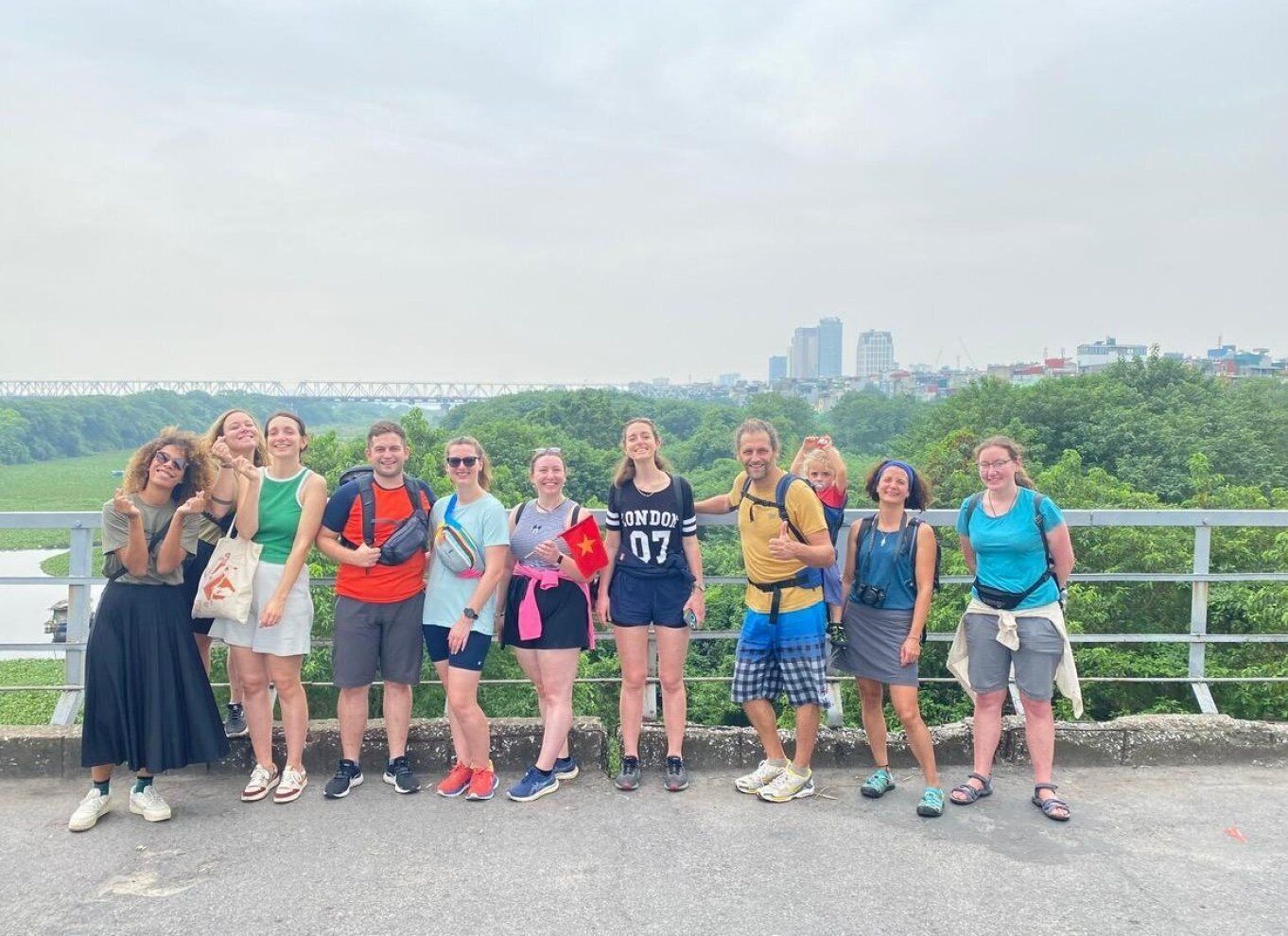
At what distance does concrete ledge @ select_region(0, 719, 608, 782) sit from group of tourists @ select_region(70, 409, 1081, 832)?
0.15 metres

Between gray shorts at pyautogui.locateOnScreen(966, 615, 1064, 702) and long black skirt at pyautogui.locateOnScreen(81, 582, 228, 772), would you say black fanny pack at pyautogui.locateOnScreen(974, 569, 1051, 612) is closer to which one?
gray shorts at pyautogui.locateOnScreen(966, 615, 1064, 702)

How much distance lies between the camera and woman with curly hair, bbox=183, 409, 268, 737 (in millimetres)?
4391

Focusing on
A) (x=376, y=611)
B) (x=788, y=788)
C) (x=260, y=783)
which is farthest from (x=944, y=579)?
(x=260, y=783)

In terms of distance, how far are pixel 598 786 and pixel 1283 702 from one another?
13156mm

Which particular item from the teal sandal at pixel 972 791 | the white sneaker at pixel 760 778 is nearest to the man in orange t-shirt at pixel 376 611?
the white sneaker at pixel 760 778

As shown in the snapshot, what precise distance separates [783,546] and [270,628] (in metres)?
2.15

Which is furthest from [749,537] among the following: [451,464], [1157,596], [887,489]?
[1157,596]

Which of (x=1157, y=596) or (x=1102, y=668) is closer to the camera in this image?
(x=1102, y=668)

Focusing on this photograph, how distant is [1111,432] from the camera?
37531 millimetres

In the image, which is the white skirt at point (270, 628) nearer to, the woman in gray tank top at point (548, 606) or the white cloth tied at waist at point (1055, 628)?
the woman in gray tank top at point (548, 606)

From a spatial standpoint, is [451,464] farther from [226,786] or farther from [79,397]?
[79,397]

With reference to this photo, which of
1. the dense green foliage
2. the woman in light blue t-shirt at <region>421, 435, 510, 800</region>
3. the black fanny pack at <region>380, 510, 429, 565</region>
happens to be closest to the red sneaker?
the woman in light blue t-shirt at <region>421, 435, 510, 800</region>

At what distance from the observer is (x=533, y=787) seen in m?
4.35

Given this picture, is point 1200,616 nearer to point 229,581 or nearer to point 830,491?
point 830,491
